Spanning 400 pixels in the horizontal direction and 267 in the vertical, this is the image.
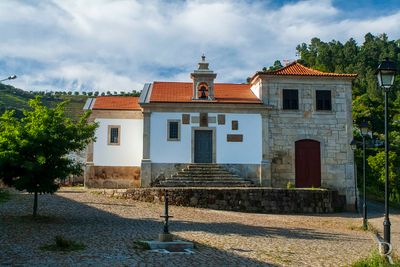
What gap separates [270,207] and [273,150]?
439cm

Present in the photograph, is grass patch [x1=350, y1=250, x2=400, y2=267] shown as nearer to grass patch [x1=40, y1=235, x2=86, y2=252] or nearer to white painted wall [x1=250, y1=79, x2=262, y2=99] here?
grass patch [x1=40, y1=235, x2=86, y2=252]

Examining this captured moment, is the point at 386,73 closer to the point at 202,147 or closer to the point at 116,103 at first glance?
the point at 202,147

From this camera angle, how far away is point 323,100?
1008 inches

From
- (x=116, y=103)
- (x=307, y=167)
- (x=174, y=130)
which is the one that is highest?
(x=116, y=103)

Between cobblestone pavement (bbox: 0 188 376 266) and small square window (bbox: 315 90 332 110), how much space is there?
7560 mm

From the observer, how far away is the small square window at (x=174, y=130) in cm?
2459

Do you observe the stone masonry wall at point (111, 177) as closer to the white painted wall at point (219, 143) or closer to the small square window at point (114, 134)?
the small square window at point (114, 134)

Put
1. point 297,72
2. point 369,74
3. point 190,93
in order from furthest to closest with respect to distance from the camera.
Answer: point 369,74
point 190,93
point 297,72

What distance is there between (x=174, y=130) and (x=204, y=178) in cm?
313

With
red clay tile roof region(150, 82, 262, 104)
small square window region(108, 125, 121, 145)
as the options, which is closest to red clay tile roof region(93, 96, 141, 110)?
small square window region(108, 125, 121, 145)

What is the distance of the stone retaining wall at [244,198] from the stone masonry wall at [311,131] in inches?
111

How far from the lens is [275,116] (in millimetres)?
25188

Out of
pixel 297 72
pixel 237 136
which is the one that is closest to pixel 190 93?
pixel 237 136

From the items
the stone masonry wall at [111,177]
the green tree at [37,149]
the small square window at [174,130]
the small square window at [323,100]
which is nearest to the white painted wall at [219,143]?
the small square window at [174,130]
